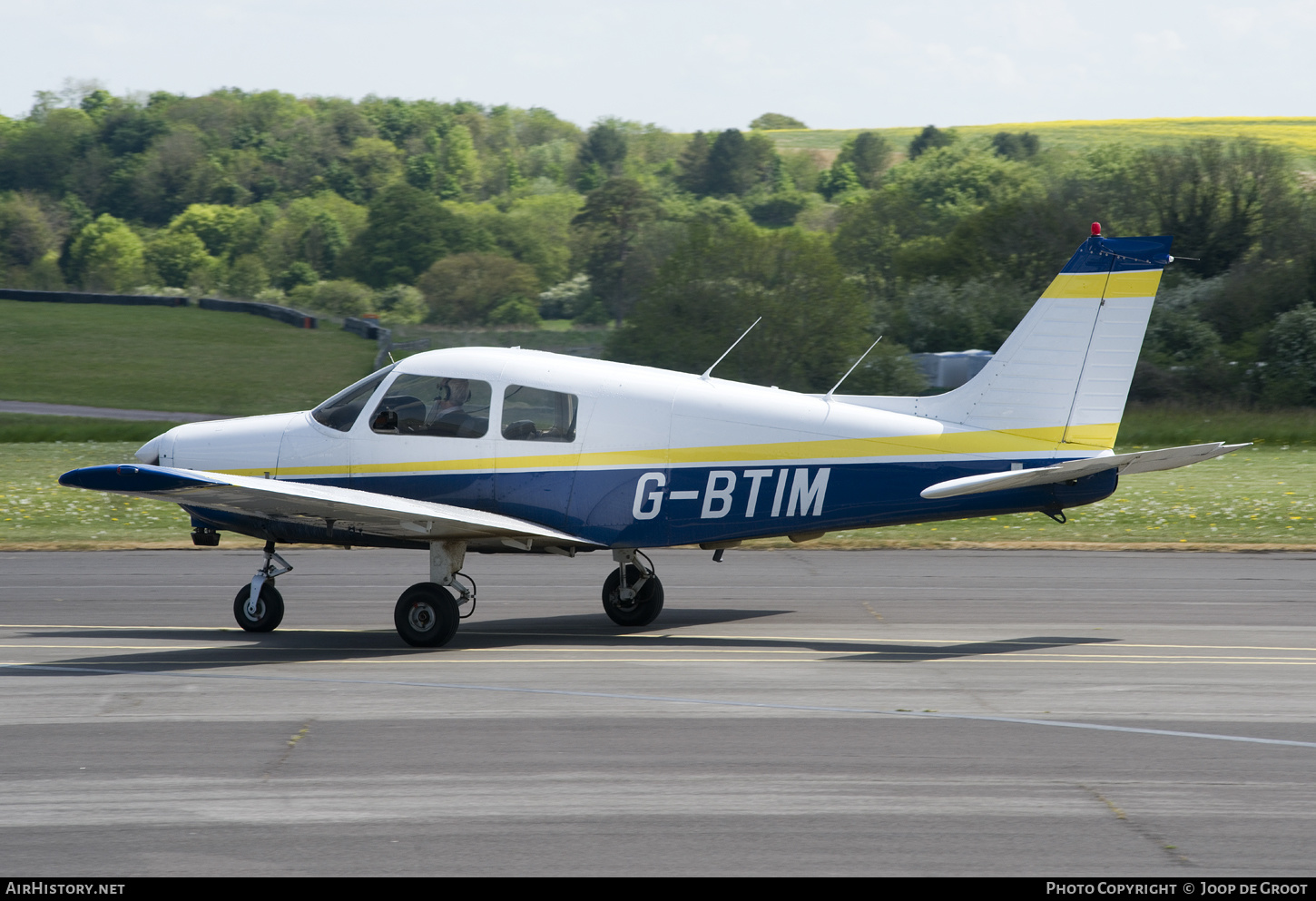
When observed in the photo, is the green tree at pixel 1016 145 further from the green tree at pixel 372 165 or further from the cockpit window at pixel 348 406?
the cockpit window at pixel 348 406

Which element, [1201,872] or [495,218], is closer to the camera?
Answer: [1201,872]

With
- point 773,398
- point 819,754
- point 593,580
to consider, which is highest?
point 773,398

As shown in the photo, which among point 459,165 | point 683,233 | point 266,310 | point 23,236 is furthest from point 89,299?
point 459,165

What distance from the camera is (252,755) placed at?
7.94 meters

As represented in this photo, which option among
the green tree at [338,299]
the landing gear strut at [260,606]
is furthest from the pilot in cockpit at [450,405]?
the green tree at [338,299]

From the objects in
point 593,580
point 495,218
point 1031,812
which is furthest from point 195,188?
point 1031,812

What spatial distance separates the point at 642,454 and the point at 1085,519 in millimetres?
12149

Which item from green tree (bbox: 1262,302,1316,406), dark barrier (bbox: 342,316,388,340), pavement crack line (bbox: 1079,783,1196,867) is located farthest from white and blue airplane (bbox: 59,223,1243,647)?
dark barrier (bbox: 342,316,388,340)

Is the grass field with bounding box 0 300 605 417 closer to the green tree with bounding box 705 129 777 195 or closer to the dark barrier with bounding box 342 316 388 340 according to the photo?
the dark barrier with bounding box 342 316 388 340

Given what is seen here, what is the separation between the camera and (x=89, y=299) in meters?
67.9

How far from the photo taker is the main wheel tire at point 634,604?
12883 millimetres

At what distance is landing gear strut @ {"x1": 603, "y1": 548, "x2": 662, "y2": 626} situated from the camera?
507 inches

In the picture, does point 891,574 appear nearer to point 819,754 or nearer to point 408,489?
point 408,489

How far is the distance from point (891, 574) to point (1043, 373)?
5298 millimetres
